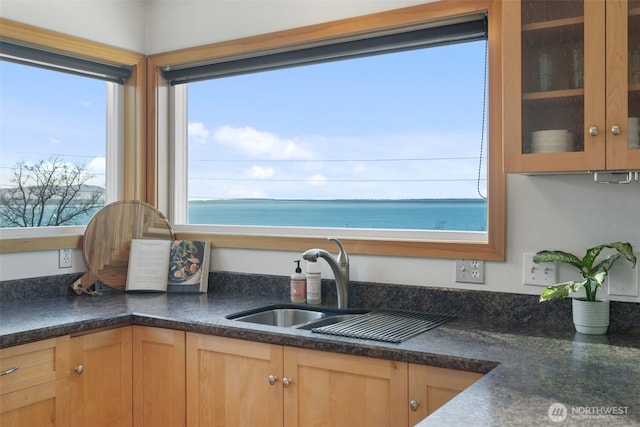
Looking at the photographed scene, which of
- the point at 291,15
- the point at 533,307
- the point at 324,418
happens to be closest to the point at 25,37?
the point at 291,15

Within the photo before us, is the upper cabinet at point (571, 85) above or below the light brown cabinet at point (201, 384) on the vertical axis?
above

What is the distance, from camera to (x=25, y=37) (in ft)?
8.92

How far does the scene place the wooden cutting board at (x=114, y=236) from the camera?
2.91 meters

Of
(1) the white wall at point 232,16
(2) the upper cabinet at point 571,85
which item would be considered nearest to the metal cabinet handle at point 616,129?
(2) the upper cabinet at point 571,85

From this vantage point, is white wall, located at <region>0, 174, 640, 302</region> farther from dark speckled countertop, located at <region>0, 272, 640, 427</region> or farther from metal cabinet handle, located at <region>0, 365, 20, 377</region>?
metal cabinet handle, located at <region>0, 365, 20, 377</region>

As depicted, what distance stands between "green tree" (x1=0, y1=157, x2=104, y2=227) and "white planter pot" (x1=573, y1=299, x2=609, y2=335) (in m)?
2.26

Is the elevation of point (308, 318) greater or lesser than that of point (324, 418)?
greater

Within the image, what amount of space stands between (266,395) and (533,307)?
0.98 meters

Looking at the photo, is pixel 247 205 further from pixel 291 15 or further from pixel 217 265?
pixel 291 15

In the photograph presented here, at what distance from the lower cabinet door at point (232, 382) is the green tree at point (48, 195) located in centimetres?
109

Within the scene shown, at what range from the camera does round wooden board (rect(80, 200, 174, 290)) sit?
292 centimetres

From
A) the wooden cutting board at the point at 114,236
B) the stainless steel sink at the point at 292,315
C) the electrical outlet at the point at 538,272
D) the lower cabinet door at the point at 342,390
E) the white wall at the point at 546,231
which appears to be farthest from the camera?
the wooden cutting board at the point at 114,236

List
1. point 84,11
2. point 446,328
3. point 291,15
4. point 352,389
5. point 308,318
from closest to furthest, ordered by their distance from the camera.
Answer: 1. point 352,389
2. point 446,328
3. point 308,318
4. point 291,15
5. point 84,11

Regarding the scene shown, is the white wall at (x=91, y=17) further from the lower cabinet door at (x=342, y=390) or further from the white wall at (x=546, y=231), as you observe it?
the lower cabinet door at (x=342, y=390)
